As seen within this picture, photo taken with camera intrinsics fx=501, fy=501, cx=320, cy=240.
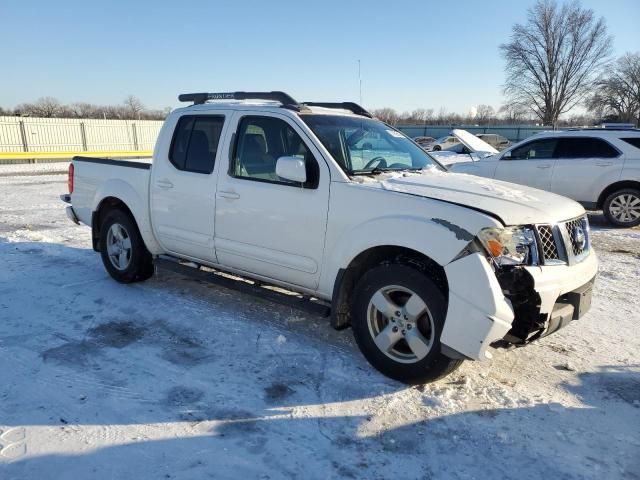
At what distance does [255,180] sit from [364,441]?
7.73ft

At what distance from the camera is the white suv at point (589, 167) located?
952cm

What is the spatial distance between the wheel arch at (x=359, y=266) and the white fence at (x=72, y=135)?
2595 cm

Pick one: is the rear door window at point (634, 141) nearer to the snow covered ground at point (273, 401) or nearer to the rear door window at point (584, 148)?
the rear door window at point (584, 148)

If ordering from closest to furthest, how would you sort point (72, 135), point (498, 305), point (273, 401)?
point (498, 305) < point (273, 401) < point (72, 135)

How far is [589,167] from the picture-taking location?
977 cm

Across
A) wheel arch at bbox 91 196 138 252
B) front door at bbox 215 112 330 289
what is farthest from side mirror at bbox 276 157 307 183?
wheel arch at bbox 91 196 138 252

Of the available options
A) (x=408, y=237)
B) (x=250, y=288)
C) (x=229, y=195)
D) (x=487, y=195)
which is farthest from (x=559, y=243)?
(x=229, y=195)

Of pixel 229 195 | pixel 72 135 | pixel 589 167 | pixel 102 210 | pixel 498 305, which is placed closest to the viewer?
pixel 498 305

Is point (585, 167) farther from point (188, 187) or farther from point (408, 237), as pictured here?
point (188, 187)

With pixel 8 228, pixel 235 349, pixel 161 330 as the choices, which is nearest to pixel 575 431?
pixel 235 349

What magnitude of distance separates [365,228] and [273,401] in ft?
4.45

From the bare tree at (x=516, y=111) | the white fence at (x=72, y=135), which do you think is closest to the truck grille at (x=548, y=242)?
the white fence at (x=72, y=135)

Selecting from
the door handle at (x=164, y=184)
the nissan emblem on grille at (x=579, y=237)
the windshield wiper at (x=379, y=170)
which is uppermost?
the windshield wiper at (x=379, y=170)

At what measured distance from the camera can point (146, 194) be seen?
5297 mm
